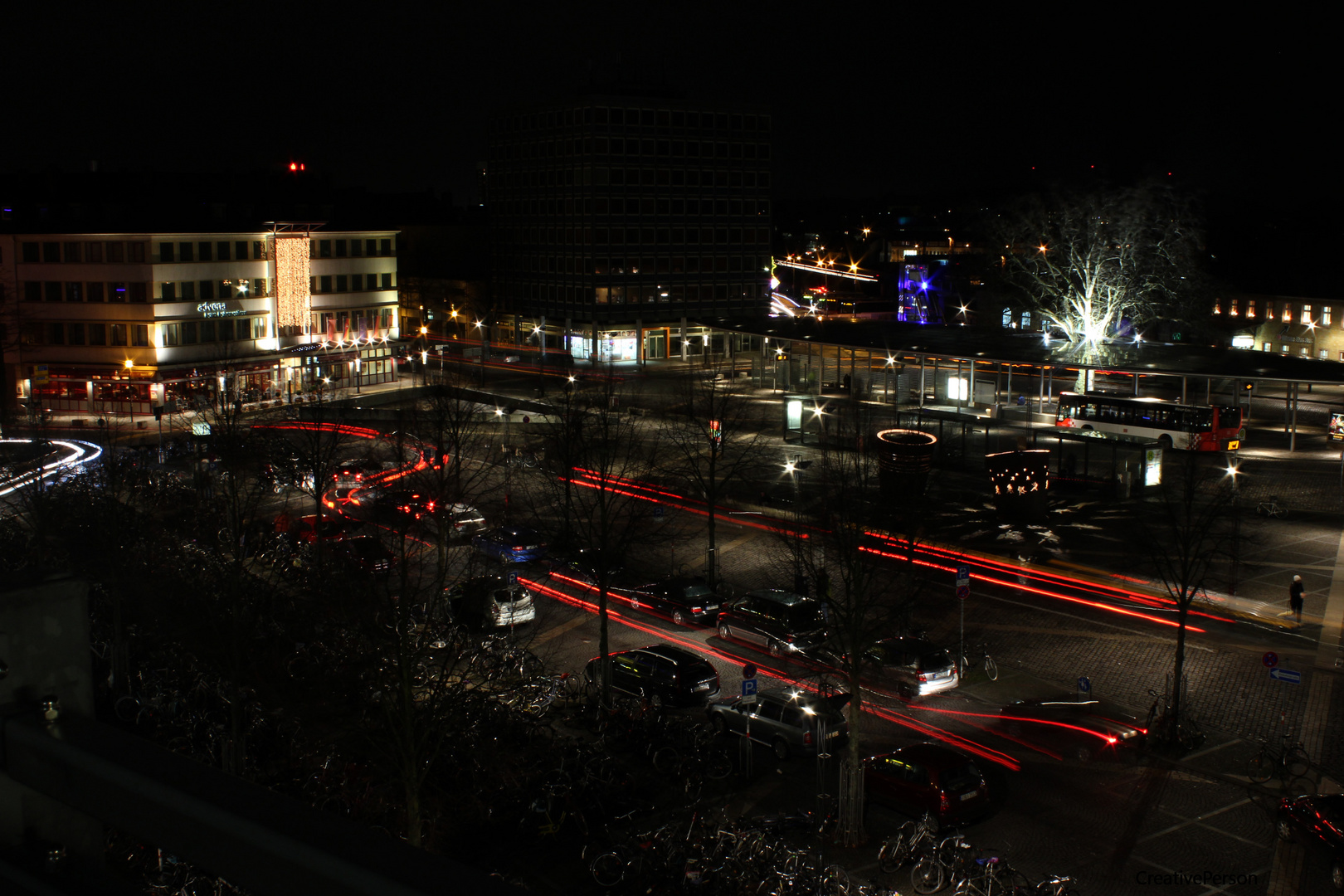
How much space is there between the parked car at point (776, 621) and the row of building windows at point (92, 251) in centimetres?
4278

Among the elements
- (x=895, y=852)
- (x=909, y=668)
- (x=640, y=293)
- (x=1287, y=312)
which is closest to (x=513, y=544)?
(x=909, y=668)

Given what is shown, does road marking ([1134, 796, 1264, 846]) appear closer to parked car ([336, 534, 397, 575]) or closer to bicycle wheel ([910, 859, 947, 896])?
bicycle wheel ([910, 859, 947, 896])

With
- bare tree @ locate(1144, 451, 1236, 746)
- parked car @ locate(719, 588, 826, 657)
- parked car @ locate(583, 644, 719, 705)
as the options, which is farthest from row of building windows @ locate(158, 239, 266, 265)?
bare tree @ locate(1144, 451, 1236, 746)

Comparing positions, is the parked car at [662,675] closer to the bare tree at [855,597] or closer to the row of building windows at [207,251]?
the bare tree at [855,597]

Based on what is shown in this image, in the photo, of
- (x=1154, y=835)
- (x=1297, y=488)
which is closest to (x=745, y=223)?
(x=1297, y=488)

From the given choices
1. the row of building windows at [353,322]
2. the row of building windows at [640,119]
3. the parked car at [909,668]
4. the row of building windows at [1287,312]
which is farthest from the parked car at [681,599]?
the row of building windows at [1287,312]

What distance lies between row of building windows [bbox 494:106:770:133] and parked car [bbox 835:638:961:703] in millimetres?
56239

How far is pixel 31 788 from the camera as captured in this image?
2.42 m

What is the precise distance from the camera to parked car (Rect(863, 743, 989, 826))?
47.4ft

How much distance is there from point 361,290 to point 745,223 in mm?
25943

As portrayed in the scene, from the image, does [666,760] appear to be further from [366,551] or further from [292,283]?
[292,283]

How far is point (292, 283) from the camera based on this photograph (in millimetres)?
60406

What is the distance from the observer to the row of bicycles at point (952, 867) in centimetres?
1173
